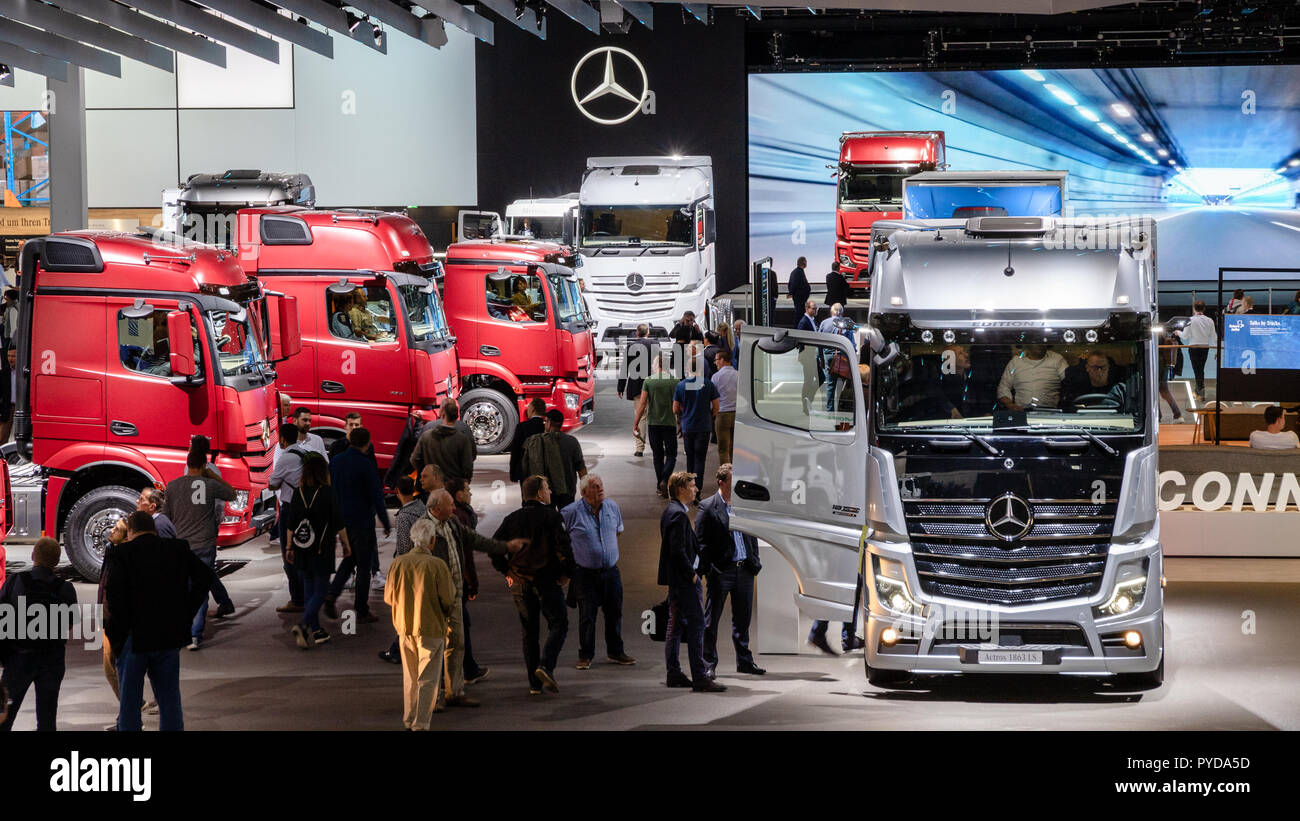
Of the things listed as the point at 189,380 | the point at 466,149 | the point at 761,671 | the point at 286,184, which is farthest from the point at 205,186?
the point at 761,671

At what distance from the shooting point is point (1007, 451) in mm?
9172

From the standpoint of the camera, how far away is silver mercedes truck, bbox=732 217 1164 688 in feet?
30.0

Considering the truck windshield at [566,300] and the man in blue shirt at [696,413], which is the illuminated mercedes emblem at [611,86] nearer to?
Answer: the truck windshield at [566,300]

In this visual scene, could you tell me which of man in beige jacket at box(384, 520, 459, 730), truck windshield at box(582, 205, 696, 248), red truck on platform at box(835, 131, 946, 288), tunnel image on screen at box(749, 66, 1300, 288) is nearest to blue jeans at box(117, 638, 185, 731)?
man in beige jacket at box(384, 520, 459, 730)

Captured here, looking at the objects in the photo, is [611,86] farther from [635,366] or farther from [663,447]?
[663,447]

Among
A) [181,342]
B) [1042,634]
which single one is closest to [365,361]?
[181,342]

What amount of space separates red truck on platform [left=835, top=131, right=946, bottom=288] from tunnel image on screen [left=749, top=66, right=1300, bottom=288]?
2686 mm

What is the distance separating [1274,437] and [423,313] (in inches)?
368

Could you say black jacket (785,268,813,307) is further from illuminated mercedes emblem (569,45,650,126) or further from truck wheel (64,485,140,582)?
truck wheel (64,485,140,582)

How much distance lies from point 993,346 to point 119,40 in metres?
18.5

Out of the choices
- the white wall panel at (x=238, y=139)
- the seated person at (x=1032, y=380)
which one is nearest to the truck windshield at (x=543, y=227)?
the white wall panel at (x=238, y=139)

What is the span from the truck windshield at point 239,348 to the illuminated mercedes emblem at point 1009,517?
7463 millimetres

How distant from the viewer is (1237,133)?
3103cm

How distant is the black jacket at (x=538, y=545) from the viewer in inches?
396
